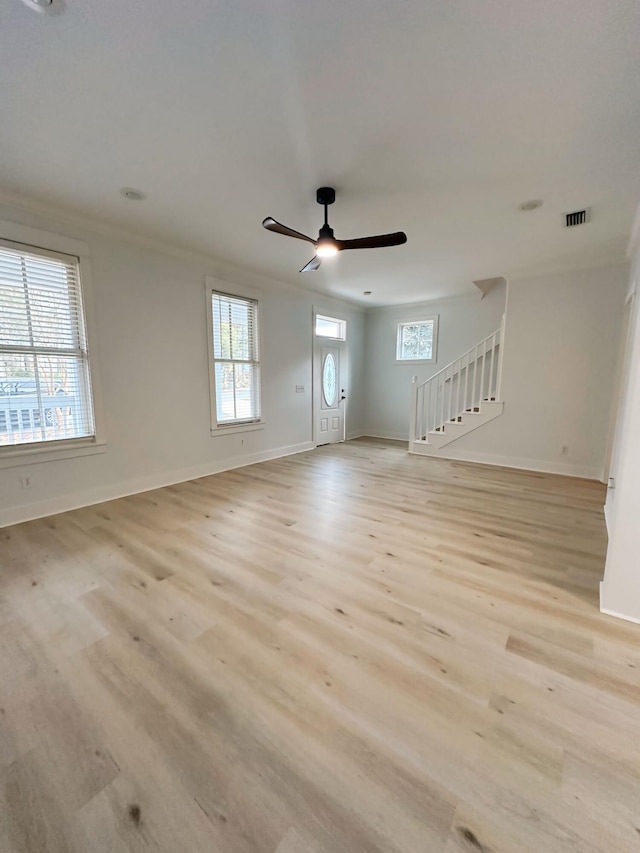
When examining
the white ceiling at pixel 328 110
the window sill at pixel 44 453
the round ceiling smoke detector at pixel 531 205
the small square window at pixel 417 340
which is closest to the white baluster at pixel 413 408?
the small square window at pixel 417 340

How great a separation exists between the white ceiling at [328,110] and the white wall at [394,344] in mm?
2669

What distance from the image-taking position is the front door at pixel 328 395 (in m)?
6.36

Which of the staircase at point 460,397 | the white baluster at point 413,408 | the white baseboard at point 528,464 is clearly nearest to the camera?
the white baseboard at point 528,464

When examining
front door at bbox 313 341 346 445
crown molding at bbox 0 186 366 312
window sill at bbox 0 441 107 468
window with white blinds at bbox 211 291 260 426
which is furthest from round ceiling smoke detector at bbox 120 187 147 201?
front door at bbox 313 341 346 445

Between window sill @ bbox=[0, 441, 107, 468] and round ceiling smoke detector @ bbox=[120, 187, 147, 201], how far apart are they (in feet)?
7.61

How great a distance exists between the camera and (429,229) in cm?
343

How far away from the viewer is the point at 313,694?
1437mm

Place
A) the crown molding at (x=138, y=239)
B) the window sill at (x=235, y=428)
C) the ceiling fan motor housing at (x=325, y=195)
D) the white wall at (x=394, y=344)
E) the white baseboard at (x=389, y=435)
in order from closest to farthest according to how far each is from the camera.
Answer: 1. the ceiling fan motor housing at (x=325, y=195)
2. the crown molding at (x=138, y=239)
3. the window sill at (x=235, y=428)
4. the white wall at (x=394, y=344)
5. the white baseboard at (x=389, y=435)

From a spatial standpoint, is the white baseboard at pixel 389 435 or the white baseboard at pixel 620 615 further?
the white baseboard at pixel 389 435

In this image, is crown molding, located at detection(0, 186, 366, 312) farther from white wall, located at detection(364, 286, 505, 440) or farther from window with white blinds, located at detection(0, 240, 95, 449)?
white wall, located at detection(364, 286, 505, 440)

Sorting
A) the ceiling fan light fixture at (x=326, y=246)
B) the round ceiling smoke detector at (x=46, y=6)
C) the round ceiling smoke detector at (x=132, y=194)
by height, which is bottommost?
the ceiling fan light fixture at (x=326, y=246)

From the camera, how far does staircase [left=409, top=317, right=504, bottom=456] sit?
526 cm

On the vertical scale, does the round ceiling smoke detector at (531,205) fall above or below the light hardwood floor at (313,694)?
above

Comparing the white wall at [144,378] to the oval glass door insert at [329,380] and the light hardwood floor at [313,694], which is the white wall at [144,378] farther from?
the oval glass door insert at [329,380]
